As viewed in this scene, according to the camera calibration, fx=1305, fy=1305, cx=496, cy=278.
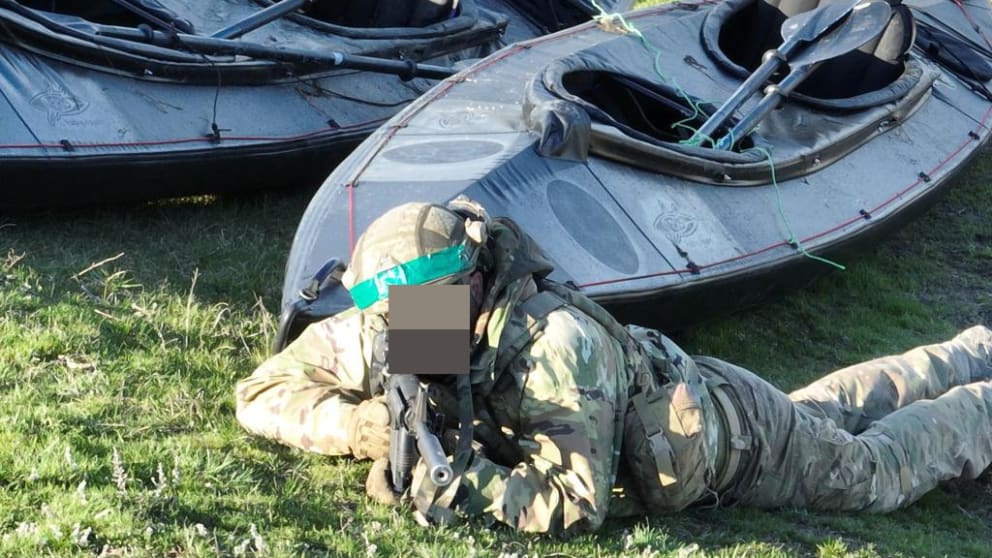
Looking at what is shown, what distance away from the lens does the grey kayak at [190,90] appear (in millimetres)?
7305

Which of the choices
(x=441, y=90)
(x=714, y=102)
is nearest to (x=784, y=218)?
Result: (x=714, y=102)

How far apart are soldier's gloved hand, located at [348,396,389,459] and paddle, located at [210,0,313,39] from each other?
14.2 feet

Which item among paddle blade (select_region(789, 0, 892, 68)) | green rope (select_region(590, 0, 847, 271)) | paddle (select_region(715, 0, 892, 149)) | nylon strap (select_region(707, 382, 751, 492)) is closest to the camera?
nylon strap (select_region(707, 382, 751, 492))

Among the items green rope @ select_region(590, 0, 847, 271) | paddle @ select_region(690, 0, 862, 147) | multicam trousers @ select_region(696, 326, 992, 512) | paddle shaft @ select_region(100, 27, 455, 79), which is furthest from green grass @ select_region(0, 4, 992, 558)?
Answer: paddle @ select_region(690, 0, 862, 147)

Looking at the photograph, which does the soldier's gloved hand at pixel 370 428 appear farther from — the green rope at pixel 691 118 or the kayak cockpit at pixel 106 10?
the kayak cockpit at pixel 106 10

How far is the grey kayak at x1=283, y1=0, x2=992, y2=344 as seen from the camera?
6.33 m

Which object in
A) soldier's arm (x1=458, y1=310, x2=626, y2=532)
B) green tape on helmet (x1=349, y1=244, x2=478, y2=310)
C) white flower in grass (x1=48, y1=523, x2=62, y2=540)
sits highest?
green tape on helmet (x1=349, y1=244, x2=478, y2=310)

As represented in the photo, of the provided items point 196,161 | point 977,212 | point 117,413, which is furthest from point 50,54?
point 977,212

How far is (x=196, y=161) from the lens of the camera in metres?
7.84

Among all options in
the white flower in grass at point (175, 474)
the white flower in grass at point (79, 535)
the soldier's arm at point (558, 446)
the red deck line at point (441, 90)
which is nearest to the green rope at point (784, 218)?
the red deck line at point (441, 90)

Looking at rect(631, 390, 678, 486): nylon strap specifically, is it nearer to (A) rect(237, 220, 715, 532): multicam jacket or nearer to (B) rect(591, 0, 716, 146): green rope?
(A) rect(237, 220, 715, 532): multicam jacket

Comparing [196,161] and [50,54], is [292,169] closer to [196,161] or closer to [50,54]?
[196,161]

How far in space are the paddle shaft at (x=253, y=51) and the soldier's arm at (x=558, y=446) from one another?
426 cm

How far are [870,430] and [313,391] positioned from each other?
243cm
